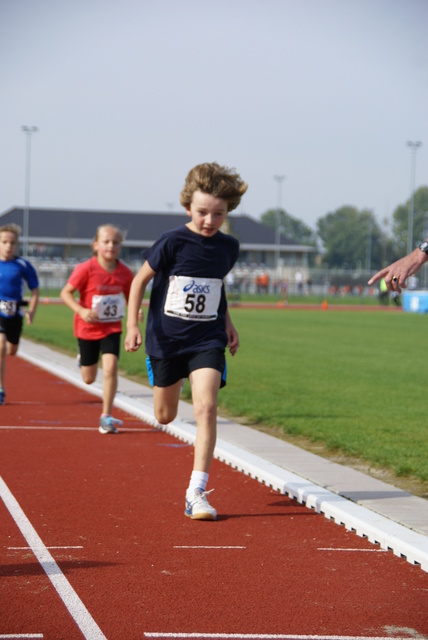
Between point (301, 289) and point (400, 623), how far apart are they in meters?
71.8

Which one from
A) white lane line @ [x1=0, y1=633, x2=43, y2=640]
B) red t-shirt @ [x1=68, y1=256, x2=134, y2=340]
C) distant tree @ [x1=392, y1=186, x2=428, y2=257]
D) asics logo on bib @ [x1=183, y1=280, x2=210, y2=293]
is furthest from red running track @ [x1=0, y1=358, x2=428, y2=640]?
distant tree @ [x1=392, y1=186, x2=428, y2=257]

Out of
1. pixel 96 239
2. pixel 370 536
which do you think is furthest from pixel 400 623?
pixel 96 239

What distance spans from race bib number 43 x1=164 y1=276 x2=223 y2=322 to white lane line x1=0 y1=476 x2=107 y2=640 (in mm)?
1542

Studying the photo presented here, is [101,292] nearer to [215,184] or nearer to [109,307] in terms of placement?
[109,307]

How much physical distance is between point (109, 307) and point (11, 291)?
207cm

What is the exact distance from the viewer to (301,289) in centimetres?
7569

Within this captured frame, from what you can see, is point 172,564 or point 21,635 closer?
point 21,635

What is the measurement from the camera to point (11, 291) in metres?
11.4

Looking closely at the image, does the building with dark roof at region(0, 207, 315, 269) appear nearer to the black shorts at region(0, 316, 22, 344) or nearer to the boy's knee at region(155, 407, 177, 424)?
the black shorts at region(0, 316, 22, 344)

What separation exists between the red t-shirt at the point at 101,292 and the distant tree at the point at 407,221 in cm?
13180

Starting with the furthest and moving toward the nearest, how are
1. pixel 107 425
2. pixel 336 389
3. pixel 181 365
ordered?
pixel 336 389 < pixel 107 425 < pixel 181 365

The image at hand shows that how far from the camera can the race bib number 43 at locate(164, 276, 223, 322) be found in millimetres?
6293

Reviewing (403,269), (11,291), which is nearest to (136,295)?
(403,269)

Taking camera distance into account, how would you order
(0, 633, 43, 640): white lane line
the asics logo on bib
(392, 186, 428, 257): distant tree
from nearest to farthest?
(0, 633, 43, 640): white lane line → the asics logo on bib → (392, 186, 428, 257): distant tree
